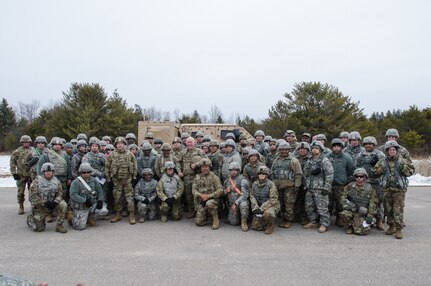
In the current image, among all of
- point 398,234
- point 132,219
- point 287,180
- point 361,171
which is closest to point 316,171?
point 287,180

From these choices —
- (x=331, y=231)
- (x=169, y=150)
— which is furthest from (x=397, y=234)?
(x=169, y=150)

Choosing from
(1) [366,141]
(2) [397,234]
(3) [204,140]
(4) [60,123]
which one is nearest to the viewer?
(2) [397,234]

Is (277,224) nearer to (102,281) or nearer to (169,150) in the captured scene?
(169,150)

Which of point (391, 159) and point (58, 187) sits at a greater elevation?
point (391, 159)

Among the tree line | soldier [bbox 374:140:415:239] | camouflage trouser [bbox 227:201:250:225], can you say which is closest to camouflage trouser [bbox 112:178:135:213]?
camouflage trouser [bbox 227:201:250:225]

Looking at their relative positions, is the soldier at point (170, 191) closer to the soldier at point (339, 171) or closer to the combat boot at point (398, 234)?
the soldier at point (339, 171)

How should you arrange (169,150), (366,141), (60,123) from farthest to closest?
(60,123), (169,150), (366,141)

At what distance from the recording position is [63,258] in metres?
5.17

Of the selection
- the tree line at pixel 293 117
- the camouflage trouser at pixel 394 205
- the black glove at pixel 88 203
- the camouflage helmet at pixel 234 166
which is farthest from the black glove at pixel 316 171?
the tree line at pixel 293 117

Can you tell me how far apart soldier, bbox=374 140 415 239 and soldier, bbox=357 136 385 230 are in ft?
0.80

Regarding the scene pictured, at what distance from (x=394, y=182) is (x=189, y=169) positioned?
4.26 metres

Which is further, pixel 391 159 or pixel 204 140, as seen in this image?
pixel 204 140

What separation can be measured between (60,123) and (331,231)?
24404 millimetres

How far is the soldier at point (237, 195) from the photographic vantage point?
6945mm
